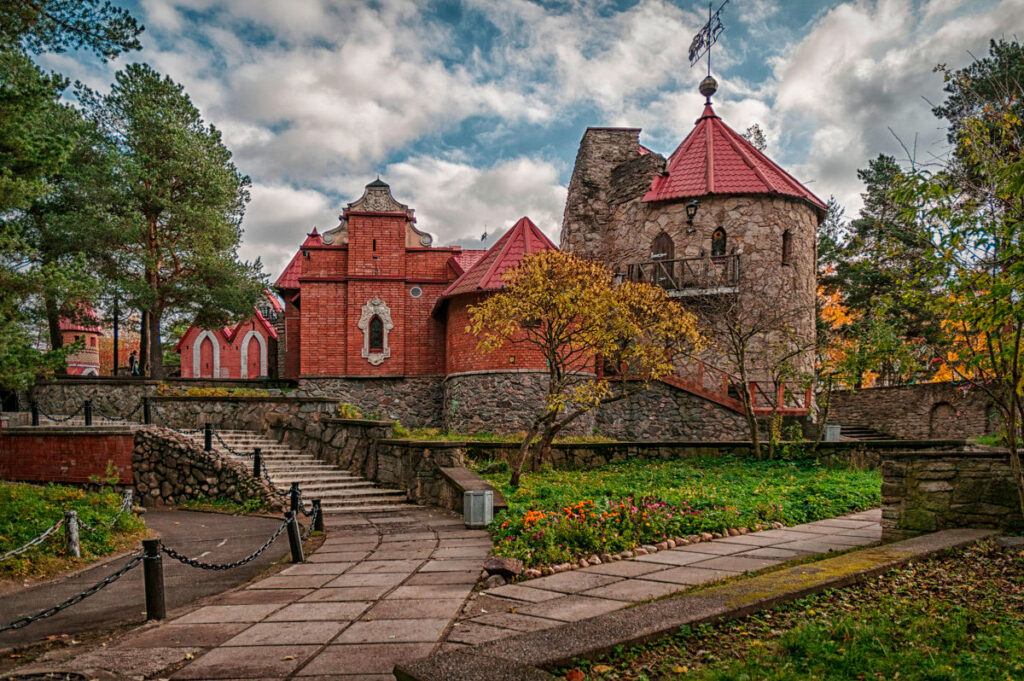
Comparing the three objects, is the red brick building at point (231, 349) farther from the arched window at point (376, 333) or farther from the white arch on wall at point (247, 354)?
the arched window at point (376, 333)

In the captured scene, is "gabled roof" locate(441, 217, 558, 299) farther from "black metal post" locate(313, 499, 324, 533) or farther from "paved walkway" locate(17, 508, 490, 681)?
"paved walkway" locate(17, 508, 490, 681)

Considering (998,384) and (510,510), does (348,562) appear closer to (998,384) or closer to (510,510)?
(510,510)

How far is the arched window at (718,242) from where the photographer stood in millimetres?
21906

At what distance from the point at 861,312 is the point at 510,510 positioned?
24.0 meters

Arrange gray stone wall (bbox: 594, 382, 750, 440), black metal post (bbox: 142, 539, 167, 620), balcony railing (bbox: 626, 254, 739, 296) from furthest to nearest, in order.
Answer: balcony railing (bbox: 626, 254, 739, 296)
gray stone wall (bbox: 594, 382, 750, 440)
black metal post (bbox: 142, 539, 167, 620)

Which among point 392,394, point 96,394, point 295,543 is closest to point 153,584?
point 295,543

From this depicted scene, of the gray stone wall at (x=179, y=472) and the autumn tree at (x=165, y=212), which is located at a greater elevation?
the autumn tree at (x=165, y=212)

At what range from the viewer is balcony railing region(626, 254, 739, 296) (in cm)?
2094

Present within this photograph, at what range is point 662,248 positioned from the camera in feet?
74.0

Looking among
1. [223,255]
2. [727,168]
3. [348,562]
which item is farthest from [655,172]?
[348,562]

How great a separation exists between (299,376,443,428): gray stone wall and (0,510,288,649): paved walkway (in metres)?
10.9

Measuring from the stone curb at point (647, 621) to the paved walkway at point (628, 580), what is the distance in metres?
0.53

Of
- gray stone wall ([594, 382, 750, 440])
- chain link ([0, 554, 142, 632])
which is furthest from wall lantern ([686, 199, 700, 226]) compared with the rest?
chain link ([0, 554, 142, 632])

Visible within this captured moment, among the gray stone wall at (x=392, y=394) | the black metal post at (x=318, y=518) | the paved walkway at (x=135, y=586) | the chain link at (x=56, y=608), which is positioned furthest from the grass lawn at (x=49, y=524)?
the gray stone wall at (x=392, y=394)
